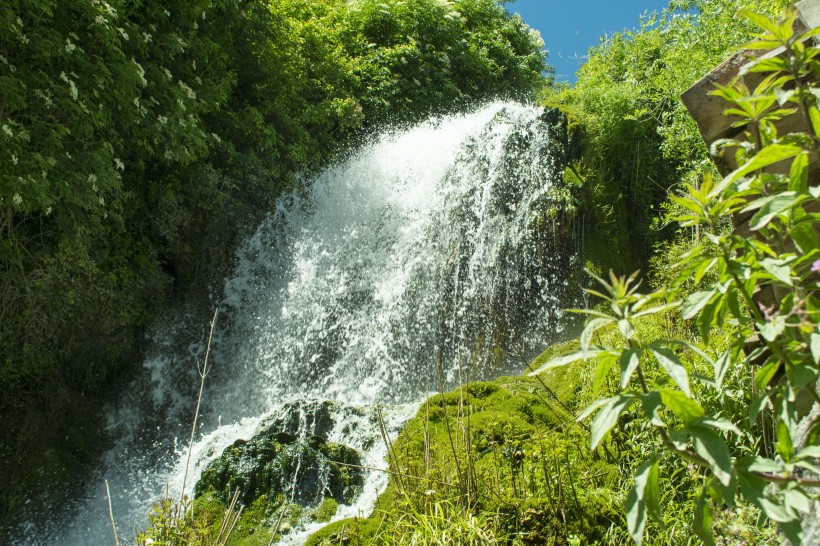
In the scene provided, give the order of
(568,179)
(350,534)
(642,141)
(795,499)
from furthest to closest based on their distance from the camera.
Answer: (642,141), (568,179), (350,534), (795,499)

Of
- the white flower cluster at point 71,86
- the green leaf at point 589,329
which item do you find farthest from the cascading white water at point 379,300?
the green leaf at point 589,329

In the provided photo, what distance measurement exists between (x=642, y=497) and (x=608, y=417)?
0.61 ft

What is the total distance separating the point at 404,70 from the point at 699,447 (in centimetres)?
1254

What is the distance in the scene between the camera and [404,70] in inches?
512

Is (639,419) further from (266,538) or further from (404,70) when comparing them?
(404,70)

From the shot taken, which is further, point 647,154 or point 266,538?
point 647,154

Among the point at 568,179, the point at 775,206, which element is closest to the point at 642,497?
the point at 775,206

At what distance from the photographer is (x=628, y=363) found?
1.37 metres

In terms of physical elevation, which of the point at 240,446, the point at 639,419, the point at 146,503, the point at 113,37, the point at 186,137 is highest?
the point at 113,37

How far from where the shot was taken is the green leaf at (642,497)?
4.33ft

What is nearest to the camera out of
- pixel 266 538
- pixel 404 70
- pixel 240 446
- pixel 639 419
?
pixel 639 419

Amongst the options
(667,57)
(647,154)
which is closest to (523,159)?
(647,154)

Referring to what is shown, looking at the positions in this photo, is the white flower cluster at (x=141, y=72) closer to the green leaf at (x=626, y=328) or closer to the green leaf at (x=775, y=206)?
the green leaf at (x=626, y=328)

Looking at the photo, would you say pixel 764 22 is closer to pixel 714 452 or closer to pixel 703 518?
pixel 714 452
